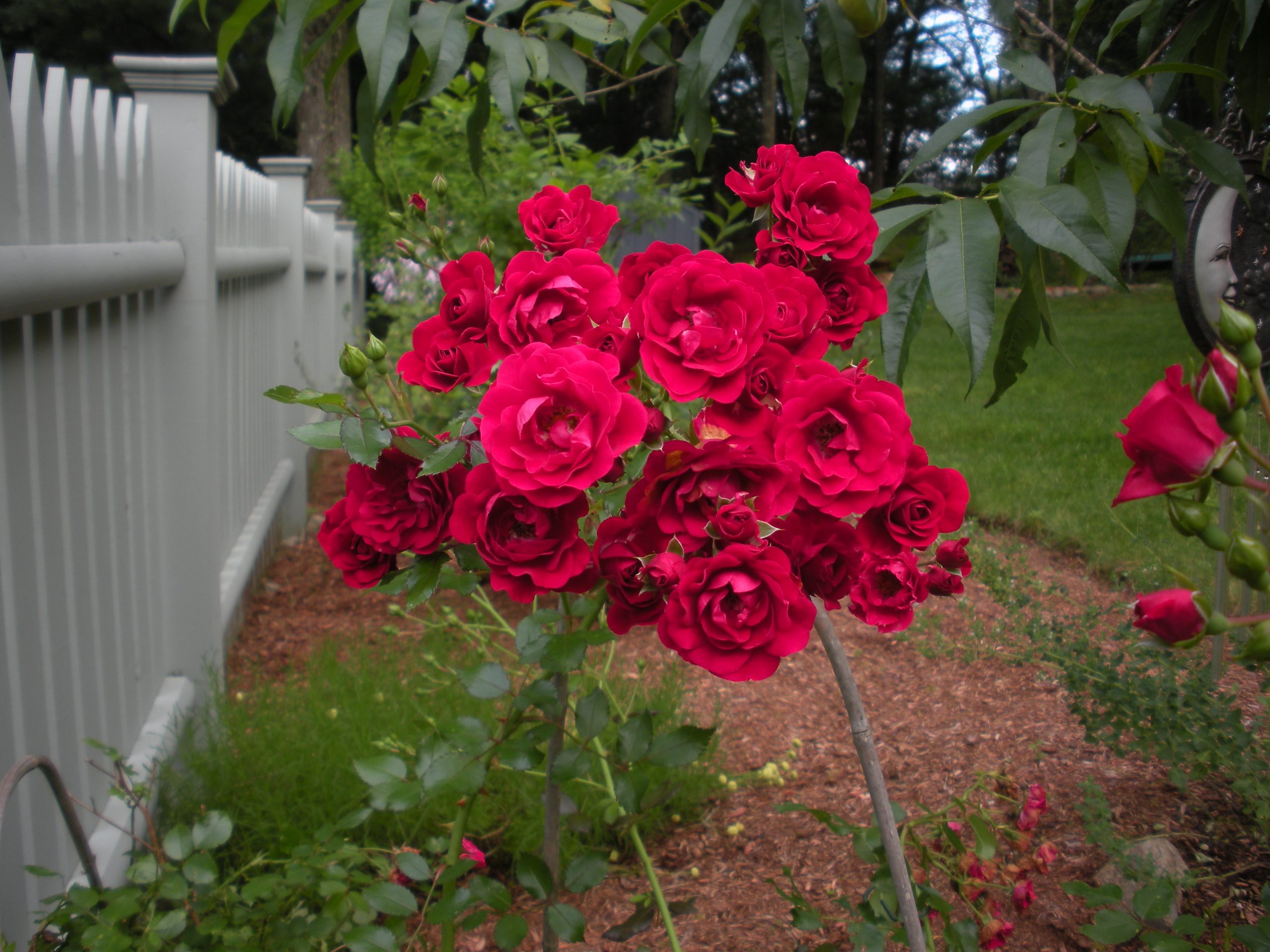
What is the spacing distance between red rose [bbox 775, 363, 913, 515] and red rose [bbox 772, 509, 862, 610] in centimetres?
8

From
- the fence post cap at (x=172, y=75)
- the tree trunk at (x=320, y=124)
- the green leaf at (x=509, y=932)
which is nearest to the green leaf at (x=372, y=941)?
the green leaf at (x=509, y=932)

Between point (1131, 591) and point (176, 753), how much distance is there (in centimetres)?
311

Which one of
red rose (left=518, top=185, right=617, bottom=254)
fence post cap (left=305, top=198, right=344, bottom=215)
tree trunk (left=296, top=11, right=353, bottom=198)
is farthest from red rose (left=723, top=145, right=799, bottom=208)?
tree trunk (left=296, top=11, right=353, bottom=198)

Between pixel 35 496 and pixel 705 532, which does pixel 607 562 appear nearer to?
pixel 705 532

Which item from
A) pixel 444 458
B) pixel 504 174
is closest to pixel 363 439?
pixel 444 458

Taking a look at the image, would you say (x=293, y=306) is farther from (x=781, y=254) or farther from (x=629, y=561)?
(x=629, y=561)

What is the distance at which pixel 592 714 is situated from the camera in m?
1.19

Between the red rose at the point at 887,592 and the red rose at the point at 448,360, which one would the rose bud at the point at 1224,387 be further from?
the red rose at the point at 448,360

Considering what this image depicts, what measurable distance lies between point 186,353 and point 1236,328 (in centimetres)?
238

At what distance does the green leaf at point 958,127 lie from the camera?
3.76 feet

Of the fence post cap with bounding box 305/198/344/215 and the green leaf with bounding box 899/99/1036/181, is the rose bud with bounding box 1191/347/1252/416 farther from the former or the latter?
the fence post cap with bounding box 305/198/344/215

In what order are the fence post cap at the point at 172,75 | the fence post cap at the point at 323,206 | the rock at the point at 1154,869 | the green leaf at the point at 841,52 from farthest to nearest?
the fence post cap at the point at 323,206 → the fence post cap at the point at 172,75 → the rock at the point at 1154,869 → the green leaf at the point at 841,52

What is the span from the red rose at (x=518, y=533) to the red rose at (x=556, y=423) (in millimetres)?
52

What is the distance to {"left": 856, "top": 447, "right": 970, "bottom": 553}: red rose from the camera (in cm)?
81
